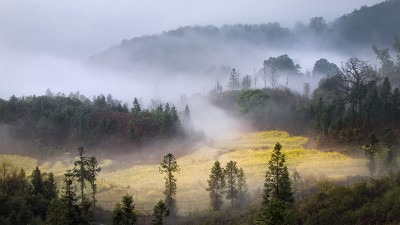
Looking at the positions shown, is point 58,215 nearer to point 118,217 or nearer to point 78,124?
point 118,217

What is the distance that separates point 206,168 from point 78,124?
54666mm

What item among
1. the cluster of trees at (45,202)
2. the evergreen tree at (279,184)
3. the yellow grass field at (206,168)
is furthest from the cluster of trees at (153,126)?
the evergreen tree at (279,184)

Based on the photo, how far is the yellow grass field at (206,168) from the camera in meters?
85.2

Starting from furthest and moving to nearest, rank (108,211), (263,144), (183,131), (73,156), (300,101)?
(300,101)
(183,131)
(73,156)
(263,144)
(108,211)

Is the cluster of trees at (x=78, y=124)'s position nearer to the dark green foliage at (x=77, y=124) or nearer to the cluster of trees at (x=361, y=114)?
the dark green foliage at (x=77, y=124)

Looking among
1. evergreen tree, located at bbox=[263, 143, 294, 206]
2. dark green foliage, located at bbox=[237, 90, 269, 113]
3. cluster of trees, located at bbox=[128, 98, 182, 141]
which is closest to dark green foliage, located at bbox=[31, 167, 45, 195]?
cluster of trees, located at bbox=[128, 98, 182, 141]

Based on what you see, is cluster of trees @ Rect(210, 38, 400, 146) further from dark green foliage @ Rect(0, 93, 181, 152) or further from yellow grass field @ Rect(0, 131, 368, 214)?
dark green foliage @ Rect(0, 93, 181, 152)

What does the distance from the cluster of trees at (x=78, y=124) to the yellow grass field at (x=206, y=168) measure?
11.3m

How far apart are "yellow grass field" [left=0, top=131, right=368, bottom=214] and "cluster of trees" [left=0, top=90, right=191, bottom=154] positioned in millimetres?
11298

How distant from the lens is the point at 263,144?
116312mm

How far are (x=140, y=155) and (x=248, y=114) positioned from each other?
40500 millimetres

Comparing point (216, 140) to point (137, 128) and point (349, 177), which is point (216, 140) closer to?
point (137, 128)

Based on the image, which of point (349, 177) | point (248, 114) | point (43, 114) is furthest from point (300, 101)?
point (43, 114)

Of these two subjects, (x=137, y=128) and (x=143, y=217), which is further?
(x=137, y=128)
